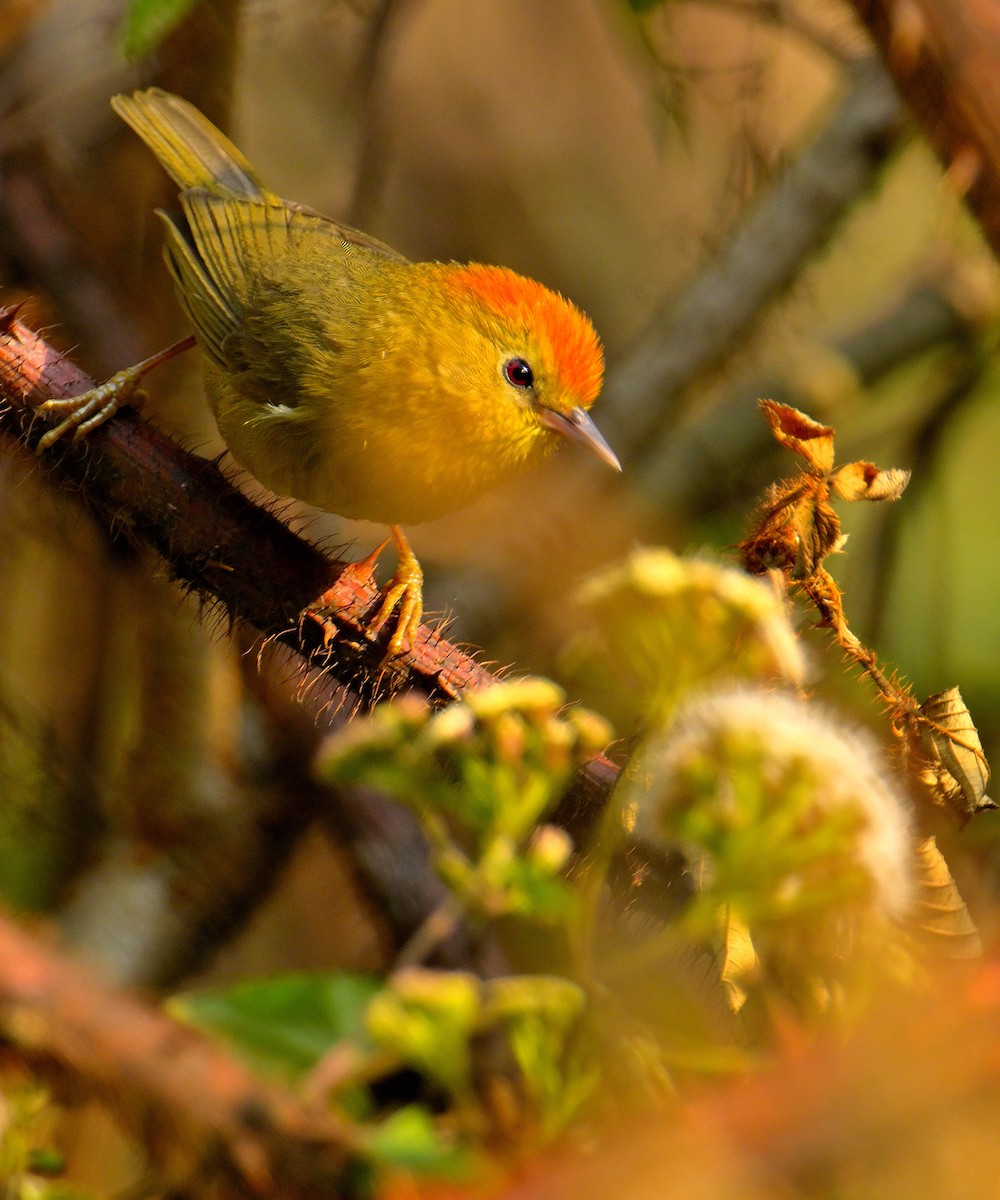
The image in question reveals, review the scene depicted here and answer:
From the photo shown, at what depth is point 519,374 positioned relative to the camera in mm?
2600

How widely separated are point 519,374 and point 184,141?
120 centimetres

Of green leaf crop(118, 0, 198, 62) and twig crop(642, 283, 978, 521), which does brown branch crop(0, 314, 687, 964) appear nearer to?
green leaf crop(118, 0, 198, 62)

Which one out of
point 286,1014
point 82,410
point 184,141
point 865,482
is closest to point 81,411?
point 82,410

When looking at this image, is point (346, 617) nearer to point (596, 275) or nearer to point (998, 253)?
point (998, 253)

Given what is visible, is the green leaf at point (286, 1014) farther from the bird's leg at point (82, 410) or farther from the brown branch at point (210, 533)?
the bird's leg at point (82, 410)

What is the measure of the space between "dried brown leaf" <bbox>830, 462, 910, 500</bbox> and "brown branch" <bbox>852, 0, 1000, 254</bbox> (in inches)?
21.0

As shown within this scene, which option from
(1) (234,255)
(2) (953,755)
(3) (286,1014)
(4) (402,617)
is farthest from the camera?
(1) (234,255)

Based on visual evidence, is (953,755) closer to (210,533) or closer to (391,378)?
(210,533)

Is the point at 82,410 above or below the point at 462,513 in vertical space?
above

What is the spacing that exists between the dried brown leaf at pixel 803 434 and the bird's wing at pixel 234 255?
4.55ft

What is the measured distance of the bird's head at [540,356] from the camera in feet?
8.41

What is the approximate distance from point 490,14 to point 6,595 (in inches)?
130

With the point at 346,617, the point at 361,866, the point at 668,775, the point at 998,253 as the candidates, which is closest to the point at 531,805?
the point at 668,775

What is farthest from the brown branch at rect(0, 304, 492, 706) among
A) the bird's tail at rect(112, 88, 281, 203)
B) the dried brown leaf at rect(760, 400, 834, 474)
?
the bird's tail at rect(112, 88, 281, 203)
